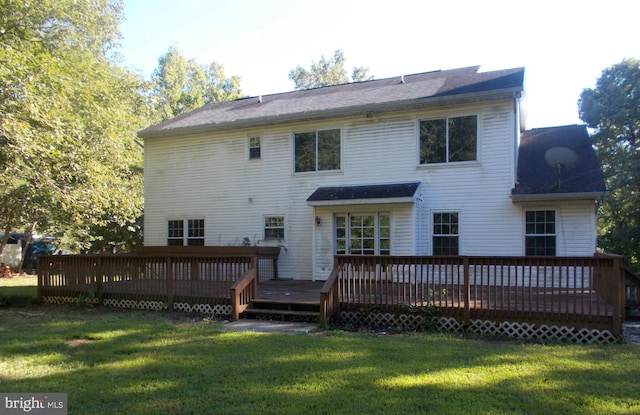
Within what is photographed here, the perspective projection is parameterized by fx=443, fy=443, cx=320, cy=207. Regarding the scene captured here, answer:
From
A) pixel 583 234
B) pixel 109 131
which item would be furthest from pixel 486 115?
pixel 109 131

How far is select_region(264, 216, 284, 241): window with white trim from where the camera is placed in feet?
45.8

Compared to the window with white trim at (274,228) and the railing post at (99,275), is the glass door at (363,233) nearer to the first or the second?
the window with white trim at (274,228)

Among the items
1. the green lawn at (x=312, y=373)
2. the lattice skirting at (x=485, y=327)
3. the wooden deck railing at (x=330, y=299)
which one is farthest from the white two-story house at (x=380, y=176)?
the green lawn at (x=312, y=373)

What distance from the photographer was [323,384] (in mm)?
4500

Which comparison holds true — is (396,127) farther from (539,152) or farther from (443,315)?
(443,315)

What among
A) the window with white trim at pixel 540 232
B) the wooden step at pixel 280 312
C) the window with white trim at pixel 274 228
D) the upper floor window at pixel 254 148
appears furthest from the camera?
the upper floor window at pixel 254 148

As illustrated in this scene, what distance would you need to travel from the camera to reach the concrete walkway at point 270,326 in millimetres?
7344

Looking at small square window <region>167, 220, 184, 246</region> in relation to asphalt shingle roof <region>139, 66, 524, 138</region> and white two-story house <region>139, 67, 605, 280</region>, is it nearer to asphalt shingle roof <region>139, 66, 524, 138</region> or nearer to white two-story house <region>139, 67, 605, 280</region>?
white two-story house <region>139, 67, 605, 280</region>

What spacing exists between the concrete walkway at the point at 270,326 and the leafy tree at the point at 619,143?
18.5 meters

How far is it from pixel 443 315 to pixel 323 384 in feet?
11.5

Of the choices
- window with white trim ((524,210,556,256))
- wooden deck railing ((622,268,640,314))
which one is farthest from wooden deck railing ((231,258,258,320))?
wooden deck railing ((622,268,640,314))

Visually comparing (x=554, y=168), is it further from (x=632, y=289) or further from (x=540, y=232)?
(x=632, y=289)

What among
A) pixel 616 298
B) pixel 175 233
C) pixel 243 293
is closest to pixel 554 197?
pixel 616 298

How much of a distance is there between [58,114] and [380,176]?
8.29 m
